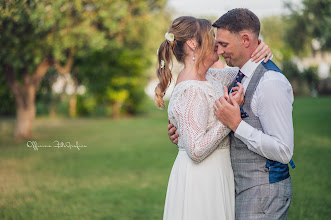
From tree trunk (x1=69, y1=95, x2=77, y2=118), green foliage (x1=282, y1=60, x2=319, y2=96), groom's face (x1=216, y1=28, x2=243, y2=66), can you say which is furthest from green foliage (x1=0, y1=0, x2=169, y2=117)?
green foliage (x1=282, y1=60, x2=319, y2=96)

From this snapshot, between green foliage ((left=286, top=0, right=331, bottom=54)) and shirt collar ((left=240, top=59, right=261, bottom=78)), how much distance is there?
31.8 feet

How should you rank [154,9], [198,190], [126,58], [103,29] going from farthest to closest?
[126,58]
[154,9]
[103,29]
[198,190]

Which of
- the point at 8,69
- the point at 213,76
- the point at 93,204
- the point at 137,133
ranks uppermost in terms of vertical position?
the point at 213,76

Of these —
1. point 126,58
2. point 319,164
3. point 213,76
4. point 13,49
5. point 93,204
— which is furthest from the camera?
point 126,58

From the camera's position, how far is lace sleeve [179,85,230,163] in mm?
2775

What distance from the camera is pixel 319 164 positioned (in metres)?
10.2

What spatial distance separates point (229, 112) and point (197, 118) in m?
0.23

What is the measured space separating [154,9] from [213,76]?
Answer: 17660 millimetres

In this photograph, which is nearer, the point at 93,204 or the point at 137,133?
the point at 93,204

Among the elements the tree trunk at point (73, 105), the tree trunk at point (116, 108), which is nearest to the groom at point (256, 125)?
the tree trunk at point (116, 108)

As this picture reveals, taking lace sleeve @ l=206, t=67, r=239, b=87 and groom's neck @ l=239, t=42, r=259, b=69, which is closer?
groom's neck @ l=239, t=42, r=259, b=69

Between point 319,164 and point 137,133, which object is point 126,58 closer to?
point 137,133

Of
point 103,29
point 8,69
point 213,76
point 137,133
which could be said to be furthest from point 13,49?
point 213,76

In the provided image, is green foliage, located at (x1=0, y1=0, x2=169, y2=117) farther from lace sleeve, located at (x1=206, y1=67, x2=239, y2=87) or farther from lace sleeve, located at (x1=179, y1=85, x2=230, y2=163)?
lace sleeve, located at (x1=179, y1=85, x2=230, y2=163)
